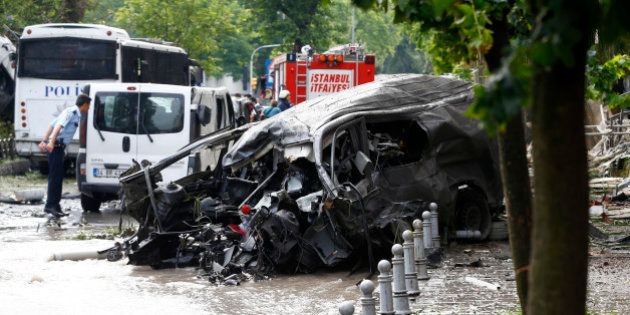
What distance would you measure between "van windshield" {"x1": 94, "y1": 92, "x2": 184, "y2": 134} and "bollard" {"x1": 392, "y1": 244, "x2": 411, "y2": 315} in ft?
32.2

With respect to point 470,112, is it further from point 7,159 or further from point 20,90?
point 7,159

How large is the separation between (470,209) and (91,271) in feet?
14.9

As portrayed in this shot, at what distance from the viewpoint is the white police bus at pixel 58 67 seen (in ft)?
80.1

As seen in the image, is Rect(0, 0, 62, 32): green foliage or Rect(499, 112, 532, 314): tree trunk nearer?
Rect(499, 112, 532, 314): tree trunk

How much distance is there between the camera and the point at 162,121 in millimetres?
18188

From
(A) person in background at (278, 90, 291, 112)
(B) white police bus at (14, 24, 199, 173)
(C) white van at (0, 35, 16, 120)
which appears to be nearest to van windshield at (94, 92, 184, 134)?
(A) person in background at (278, 90, 291, 112)

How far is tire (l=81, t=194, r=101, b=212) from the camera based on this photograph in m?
18.4

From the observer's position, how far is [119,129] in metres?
18.0

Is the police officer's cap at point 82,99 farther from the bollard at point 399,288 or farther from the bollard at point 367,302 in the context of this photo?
the bollard at point 367,302

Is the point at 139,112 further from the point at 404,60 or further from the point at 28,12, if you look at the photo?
the point at 404,60

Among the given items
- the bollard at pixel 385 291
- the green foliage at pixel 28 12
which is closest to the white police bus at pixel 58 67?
the green foliage at pixel 28 12

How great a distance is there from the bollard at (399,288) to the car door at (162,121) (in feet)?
31.6

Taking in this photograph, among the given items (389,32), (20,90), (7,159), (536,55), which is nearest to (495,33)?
(536,55)

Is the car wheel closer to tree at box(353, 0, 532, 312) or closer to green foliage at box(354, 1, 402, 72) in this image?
tree at box(353, 0, 532, 312)
